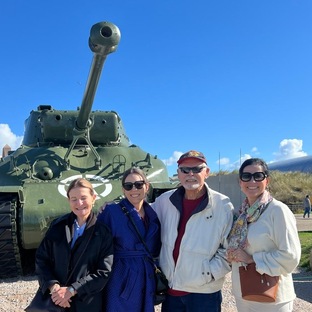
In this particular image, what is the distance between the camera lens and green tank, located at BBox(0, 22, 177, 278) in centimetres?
676

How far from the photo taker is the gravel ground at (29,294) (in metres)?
5.47

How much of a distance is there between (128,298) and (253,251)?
944 mm

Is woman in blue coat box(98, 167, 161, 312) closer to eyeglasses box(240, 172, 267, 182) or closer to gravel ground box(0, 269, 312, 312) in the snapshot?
eyeglasses box(240, 172, 267, 182)

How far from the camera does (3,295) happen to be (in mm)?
5992

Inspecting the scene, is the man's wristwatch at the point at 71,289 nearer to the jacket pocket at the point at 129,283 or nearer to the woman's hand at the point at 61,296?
the woman's hand at the point at 61,296

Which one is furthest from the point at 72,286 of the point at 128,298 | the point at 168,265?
the point at 168,265

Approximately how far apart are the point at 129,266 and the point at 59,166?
4968 mm

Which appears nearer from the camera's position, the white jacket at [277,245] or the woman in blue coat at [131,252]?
the white jacket at [277,245]

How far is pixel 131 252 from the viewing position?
332 centimetres

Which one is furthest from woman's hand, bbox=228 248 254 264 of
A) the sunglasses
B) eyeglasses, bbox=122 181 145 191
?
eyeglasses, bbox=122 181 145 191

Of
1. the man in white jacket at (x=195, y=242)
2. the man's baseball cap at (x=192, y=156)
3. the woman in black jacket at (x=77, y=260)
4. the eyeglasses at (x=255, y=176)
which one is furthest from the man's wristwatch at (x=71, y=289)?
the eyeglasses at (x=255, y=176)

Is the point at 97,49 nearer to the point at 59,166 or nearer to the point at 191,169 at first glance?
the point at 59,166

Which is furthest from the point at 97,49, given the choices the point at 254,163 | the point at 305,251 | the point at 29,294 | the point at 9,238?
the point at 305,251

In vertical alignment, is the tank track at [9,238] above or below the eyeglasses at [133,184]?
below
